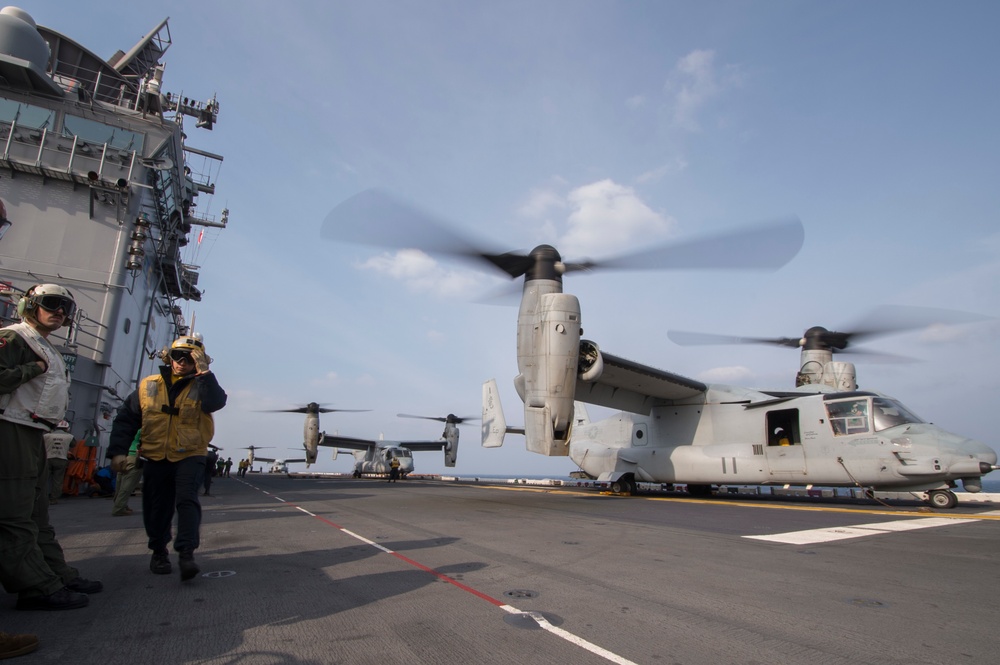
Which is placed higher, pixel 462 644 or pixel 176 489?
pixel 176 489

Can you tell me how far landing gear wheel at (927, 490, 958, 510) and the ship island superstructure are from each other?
22.8 m

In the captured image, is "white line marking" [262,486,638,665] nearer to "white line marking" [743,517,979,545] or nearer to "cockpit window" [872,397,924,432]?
"white line marking" [743,517,979,545]

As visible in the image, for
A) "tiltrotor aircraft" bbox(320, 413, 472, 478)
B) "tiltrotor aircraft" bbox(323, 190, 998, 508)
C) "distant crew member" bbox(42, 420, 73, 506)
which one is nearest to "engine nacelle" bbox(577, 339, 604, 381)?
"tiltrotor aircraft" bbox(323, 190, 998, 508)

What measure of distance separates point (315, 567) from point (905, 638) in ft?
13.4

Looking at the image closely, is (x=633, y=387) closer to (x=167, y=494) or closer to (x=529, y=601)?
(x=529, y=601)

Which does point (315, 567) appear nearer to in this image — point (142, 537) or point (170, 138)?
point (142, 537)

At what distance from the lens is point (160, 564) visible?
3914 mm

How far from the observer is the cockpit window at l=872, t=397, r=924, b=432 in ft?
37.6

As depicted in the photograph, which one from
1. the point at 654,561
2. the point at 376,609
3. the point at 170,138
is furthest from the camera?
the point at 170,138

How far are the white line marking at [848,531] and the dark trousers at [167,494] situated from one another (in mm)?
6025

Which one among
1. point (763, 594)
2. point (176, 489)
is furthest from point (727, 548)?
point (176, 489)

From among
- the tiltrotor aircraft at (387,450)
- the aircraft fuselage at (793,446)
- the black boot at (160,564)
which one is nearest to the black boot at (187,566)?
the black boot at (160,564)

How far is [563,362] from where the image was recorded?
1157 cm

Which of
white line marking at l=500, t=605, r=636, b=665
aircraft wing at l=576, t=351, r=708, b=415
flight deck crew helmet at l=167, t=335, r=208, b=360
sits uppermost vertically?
aircraft wing at l=576, t=351, r=708, b=415
